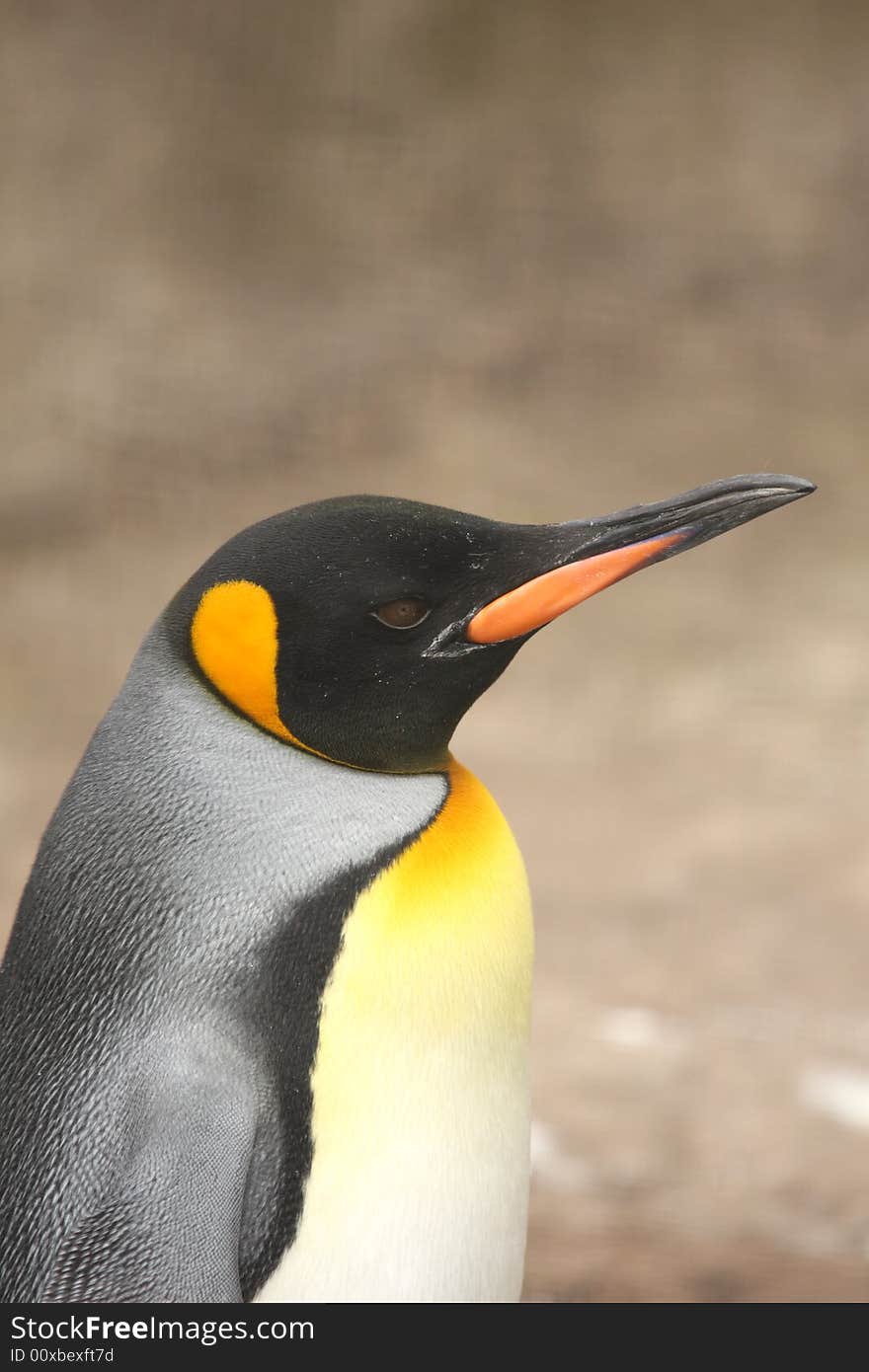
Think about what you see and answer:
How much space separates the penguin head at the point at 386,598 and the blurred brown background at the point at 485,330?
7.13ft

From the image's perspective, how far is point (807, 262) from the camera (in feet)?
12.7

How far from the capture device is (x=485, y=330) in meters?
3.86

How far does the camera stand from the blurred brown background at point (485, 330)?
3.37 meters

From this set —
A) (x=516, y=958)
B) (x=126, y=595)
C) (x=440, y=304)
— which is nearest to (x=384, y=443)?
(x=440, y=304)

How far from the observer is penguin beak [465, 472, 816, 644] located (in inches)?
35.7

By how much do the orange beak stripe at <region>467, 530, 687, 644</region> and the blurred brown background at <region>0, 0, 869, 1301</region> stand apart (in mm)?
2185

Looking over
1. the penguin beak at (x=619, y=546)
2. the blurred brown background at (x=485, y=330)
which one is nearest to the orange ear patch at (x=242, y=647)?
the penguin beak at (x=619, y=546)

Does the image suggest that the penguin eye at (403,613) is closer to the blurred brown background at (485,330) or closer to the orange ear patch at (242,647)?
the orange ear patch at (242,647)

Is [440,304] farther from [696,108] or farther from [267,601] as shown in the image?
[267,601]

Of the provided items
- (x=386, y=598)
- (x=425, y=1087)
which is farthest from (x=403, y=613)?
(x=425, y=1087)

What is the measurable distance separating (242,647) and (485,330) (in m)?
3.11

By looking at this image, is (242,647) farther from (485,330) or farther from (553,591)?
(485,330)

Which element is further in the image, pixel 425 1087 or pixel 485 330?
pixel 485 330
